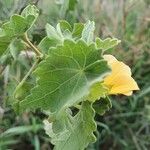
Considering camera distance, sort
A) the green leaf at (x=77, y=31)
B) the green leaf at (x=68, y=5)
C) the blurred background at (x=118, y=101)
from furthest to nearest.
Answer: the blurred background at (x=118, y=101)
the green leaf at (x=68, y=5)
the green leaf at (x=77, y=31)

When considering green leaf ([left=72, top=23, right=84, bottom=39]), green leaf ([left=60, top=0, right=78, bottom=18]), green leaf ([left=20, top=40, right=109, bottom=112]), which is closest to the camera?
green leaf ([left=20, top=40, right=109, bottom=112])

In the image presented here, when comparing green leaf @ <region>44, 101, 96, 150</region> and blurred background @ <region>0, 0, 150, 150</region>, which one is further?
blurred background @ <region>0, 0, 150, 150</region>

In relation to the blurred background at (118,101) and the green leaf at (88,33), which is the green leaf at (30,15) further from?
the blurred background at (118,101)

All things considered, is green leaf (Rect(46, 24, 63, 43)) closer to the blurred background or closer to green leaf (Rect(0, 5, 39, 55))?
green leaf (Rect(0, 5, 39, 55))

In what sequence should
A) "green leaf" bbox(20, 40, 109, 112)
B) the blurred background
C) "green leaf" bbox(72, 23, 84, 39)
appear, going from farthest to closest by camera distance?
the blurred background → "green leaf" bbox(72, 23, 84, 39) → "green leaf" bbox(20, 40, 109, 112)

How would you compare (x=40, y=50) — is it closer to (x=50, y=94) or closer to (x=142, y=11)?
(x=50, y=94)

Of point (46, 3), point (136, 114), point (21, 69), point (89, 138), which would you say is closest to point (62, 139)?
point (89, 138)

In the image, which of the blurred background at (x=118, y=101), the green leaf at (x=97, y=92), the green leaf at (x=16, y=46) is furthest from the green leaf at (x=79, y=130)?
the blurred background at (x=118, y=101)

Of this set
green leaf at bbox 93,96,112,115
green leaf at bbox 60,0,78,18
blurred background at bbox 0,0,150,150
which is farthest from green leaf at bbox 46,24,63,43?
blurred background at bbox 0,0,150,150

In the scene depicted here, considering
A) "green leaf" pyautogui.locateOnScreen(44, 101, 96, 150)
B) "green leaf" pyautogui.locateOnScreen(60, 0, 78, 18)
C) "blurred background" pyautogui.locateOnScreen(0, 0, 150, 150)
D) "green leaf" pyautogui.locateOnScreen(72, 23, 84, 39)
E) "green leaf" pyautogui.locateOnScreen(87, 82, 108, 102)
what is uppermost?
"green leaf" pyautogui.locateOnScreen(72, 23, 84, 39)
